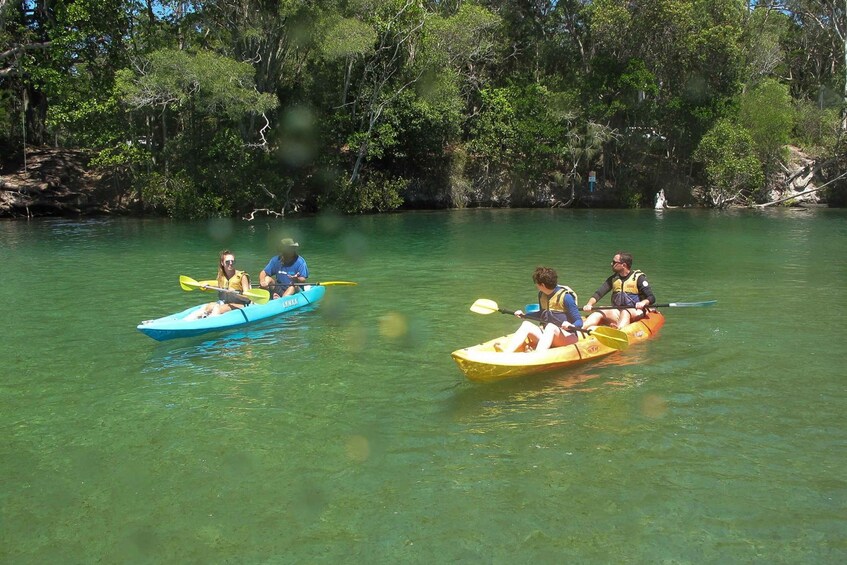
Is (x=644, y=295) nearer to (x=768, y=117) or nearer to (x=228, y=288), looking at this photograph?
(x=228, y=288)

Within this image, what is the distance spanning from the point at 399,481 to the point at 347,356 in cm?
363

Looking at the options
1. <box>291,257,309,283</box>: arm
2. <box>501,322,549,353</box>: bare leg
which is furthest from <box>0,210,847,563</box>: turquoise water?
<box>291,257,309,283</box>: arm

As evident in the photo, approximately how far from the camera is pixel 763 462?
229 inches

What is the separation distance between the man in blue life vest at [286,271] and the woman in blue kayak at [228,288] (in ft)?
3.30

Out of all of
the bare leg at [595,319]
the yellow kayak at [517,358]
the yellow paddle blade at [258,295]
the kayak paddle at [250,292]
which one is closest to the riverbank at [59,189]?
the kayak paddle at [250,292]

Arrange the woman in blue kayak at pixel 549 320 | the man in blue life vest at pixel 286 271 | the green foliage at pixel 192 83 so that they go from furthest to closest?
the green foliage at pixel 192 83
the man in blue life vest at pixel 286 271
the woman in blue kayak at pixel 549 320

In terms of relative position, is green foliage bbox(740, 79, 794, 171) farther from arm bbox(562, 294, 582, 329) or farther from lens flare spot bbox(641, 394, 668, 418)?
lens flare spot bbox(641, 394, 668, 418)

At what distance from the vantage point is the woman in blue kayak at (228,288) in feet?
34.4

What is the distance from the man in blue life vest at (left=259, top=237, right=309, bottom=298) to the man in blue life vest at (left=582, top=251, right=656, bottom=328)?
16.0 feet

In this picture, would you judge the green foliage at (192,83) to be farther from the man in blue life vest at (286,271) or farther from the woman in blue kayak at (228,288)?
the woman in blue kayak at (228,288)

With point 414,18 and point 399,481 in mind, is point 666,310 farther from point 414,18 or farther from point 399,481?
point 414,18

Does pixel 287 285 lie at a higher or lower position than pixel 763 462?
higher

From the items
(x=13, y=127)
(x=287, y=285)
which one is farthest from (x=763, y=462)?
(x=13, y=127)

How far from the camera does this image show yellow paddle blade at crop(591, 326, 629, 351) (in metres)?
8.46
